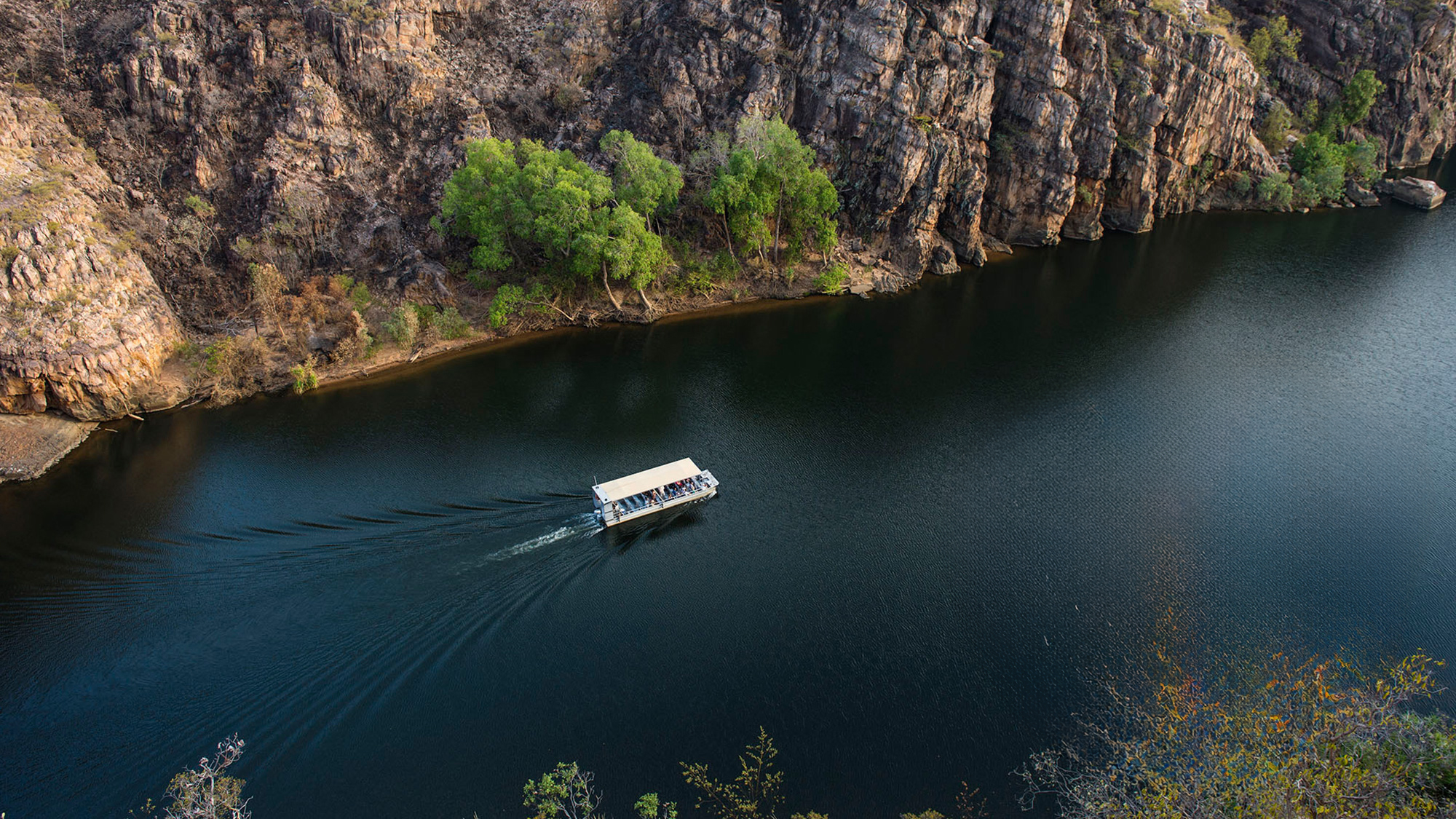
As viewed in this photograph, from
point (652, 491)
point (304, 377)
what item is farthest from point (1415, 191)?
point (304, 377)

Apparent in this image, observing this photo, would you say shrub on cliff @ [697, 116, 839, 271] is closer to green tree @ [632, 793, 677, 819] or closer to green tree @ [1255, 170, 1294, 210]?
green tree @ [632, 793, 677, 819]

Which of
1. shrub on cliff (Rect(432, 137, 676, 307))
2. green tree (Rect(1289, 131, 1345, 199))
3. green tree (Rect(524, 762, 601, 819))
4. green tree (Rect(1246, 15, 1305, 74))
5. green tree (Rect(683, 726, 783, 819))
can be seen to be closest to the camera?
green tree (Rect(524, 762, 601, 819))

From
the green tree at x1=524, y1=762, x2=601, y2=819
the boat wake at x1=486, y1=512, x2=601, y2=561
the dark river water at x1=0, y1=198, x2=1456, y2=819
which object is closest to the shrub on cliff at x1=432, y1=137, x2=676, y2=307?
the dark river water at x1=0, y1=198, x2=1456, y2=819

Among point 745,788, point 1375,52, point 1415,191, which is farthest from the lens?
point 1375,52

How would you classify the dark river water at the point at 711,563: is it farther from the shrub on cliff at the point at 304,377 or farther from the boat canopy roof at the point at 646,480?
the boat canopy roof at the point at 646,480

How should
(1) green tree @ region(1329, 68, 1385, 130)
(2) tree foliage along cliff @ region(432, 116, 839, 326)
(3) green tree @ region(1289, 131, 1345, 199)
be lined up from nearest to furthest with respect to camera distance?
(2) tree foliage along cliff @ region(432, 116, 839, 326), (3) green tree @ region(1289, 131, 1345, 199), (1) green tree @ region(1329, 68, 1385, 130)

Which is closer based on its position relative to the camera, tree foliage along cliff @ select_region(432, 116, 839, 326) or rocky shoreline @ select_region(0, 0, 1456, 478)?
rocky shoreline @ select_region(0, 0, 1456, 478)

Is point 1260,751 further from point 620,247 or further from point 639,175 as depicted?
point 639,175

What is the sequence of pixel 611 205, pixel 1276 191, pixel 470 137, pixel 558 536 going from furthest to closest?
1. pixel 1276 191
2. pixel 470 137
3. pixel 611 205
4. pixel 558 536
